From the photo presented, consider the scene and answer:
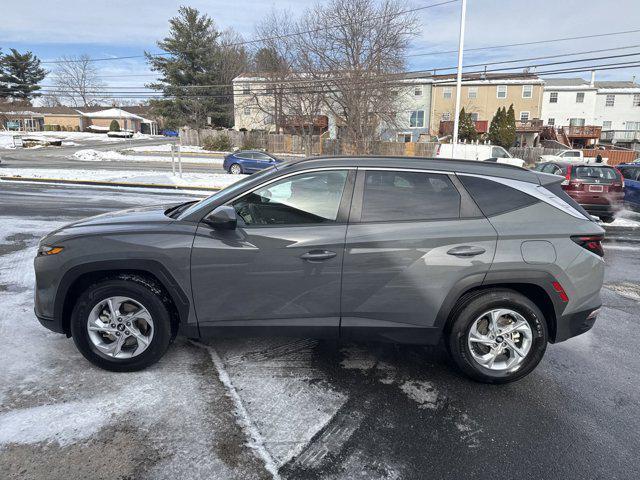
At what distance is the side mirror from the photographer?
10.2 feet

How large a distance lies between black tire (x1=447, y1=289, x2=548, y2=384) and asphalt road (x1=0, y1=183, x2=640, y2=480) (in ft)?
0.46

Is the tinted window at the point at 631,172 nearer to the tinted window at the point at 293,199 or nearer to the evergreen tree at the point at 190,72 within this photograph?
Answer: the tinted window at the point at 293,199

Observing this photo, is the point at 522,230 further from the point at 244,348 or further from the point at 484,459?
the point at 244,348

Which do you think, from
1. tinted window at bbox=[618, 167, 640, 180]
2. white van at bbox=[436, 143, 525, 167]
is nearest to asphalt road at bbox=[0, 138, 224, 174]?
white van at bbox=[436, 143, 525, 167]

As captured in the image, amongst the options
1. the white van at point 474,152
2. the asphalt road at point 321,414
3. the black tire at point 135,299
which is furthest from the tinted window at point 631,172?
the black tire at point 135,299

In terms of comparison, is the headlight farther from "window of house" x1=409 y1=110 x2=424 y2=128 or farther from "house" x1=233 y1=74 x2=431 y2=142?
"window of house" x1=409 y1=110 x2=424 y2=128

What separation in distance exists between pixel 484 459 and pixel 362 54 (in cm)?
3082

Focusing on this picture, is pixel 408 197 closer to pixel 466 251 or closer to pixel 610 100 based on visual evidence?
pixel 466 251

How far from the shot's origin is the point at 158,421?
2871 millimetres

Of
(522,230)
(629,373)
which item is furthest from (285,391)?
(629,373)

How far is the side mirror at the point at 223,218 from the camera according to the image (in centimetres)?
310

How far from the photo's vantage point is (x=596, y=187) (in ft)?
36.3

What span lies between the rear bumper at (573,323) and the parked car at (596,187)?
29.0 ft

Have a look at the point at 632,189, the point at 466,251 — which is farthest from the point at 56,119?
the point at 466,251
